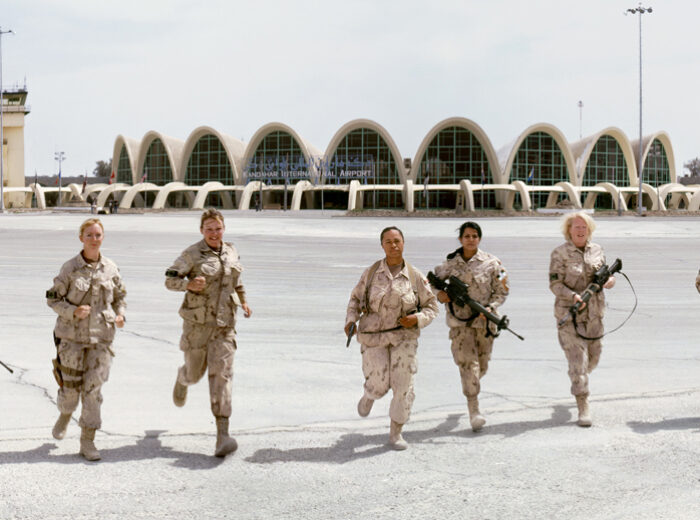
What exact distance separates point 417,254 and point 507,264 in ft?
9.90

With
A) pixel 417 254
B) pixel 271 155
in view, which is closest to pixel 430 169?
pixel 271 155

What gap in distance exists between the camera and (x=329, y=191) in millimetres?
72625

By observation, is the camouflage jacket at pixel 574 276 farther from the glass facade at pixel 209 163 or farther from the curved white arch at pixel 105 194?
the glass facade at pixel 209 163

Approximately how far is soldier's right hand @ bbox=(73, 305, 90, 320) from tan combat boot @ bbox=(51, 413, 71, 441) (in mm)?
760

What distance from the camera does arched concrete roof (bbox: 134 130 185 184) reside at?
7944 centimetres

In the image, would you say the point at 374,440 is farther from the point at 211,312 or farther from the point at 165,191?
the point at 165,191

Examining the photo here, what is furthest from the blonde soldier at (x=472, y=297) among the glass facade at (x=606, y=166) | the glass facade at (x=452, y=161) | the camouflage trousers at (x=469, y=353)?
the glass facade at (x=606, y=166)

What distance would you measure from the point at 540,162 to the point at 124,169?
43.0 meters

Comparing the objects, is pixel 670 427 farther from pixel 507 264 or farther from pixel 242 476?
pixel 507 264

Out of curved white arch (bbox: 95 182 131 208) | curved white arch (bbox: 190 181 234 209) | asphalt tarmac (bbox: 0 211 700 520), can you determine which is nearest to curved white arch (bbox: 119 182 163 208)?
curved white arch (bbox: 95 182 131 208)

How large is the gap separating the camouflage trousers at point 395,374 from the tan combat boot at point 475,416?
696 mm

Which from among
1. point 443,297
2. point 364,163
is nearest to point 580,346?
point 443,297

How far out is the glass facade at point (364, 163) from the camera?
240 ft

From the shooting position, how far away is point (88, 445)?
538 centimetres
